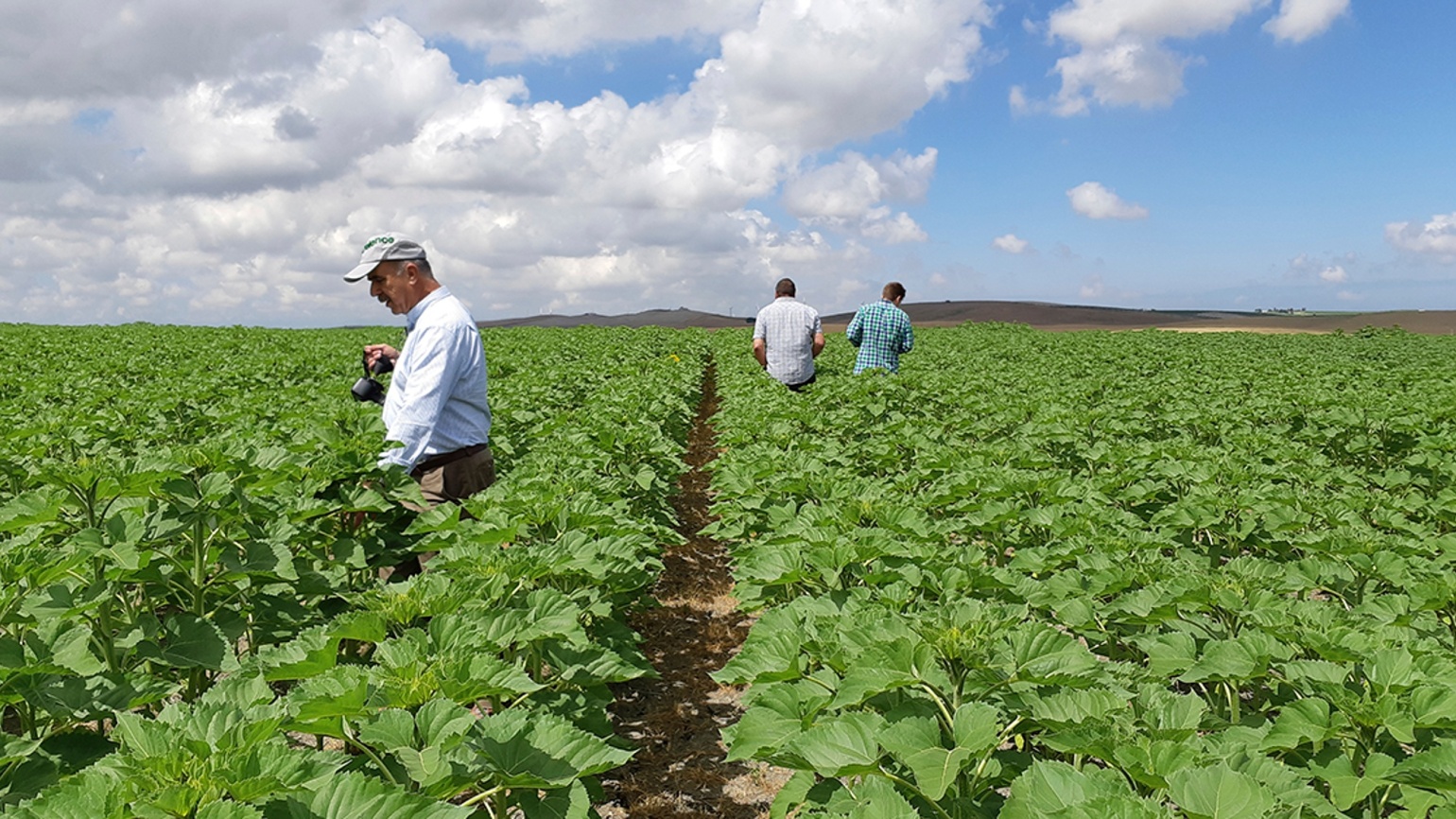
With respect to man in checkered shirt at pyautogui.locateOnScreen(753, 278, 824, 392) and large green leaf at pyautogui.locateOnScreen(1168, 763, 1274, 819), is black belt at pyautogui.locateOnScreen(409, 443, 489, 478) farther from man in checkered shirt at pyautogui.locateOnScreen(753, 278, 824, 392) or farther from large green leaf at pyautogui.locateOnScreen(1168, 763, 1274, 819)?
man in checkered shirt at pyautogui.locateOnScreen(753, 278, 824, 392)

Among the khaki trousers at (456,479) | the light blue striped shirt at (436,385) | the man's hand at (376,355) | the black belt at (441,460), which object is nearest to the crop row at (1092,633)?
the khaki trousers at (456,479)

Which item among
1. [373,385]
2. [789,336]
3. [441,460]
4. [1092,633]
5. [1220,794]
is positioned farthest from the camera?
[789,336]

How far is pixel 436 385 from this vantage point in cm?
482

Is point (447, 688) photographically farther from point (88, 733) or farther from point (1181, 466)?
point (1181, 466)

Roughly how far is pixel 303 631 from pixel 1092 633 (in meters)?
3.23

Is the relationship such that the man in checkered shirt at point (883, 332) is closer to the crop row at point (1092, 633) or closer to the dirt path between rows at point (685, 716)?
the crop row at point (1092, 633)

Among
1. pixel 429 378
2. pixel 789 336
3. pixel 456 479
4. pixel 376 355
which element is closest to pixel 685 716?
pixel 456 479

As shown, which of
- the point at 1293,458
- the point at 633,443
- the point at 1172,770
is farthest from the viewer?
the point at 1293,458

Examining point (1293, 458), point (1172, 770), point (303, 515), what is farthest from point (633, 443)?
point (1293, 458)

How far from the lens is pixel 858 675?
229cm

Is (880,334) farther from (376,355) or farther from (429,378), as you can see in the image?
(429,378)

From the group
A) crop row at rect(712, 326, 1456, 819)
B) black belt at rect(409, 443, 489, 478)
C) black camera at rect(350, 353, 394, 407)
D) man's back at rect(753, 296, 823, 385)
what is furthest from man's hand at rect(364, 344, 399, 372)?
man's back at rect(753, 296, 823, 385)

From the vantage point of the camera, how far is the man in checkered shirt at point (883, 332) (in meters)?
12.1

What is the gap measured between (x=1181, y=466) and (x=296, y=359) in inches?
773
